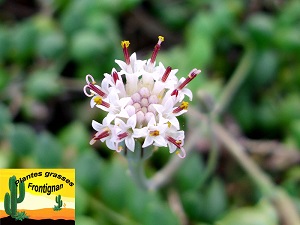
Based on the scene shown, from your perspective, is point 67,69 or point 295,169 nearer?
point 295,169

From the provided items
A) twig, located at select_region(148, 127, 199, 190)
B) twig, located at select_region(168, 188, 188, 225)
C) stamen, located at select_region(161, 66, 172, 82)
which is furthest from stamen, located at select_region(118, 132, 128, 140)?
twig, located at select_region(168, 188, 188, 225)

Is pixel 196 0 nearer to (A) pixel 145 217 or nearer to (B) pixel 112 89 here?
(A) pixel 145 217

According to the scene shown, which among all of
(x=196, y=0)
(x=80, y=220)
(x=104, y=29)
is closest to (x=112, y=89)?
(x=80, y=220)

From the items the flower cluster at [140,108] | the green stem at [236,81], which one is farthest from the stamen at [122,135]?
the green stem at [236,81]

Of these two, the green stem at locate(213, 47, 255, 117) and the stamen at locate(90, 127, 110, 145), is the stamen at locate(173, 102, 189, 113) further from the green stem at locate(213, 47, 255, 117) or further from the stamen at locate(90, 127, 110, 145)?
the green stem at locate(213, 47, 255, 117)

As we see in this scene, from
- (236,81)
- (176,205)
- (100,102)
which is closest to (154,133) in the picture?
(100,102)

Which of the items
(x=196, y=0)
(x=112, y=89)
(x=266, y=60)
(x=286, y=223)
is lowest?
(x=286, y=223)
